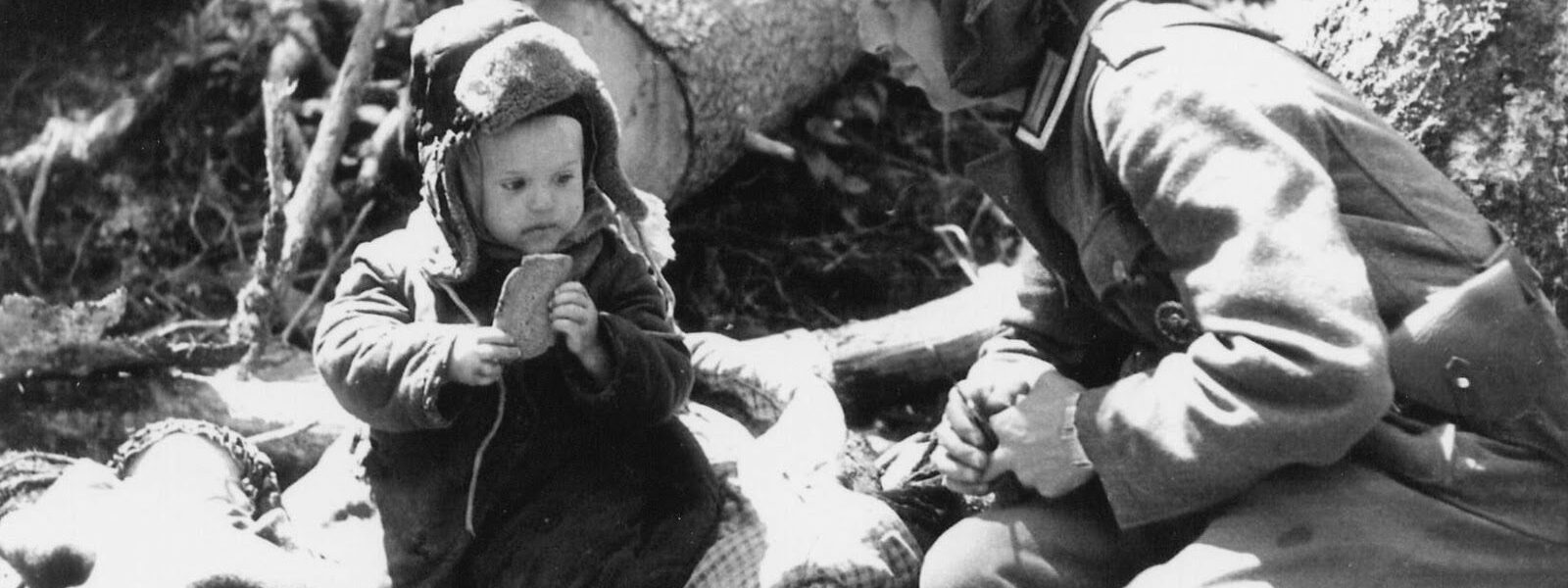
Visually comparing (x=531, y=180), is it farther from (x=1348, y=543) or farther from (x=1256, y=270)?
(x=1348, y=543)

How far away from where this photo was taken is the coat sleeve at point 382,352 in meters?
3.19

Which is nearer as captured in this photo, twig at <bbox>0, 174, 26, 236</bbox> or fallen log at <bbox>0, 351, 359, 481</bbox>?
fallen log at <bbox>0, 351, 359, 481</bbox>

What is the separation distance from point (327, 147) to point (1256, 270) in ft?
10.3

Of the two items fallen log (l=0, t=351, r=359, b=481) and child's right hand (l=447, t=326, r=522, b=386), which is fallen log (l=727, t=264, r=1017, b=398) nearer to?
fallen log (l=0, t=351, r=359, b=481)

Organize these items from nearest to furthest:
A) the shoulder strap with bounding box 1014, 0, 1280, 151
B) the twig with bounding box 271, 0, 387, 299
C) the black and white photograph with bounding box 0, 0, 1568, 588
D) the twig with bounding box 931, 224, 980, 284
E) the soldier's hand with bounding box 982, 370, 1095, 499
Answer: the black and white photograph with bounding box 0, 0, 1568, 588, the shoulder strap with bounding box 1014, 0, 1280, 151, the soldier's hand with bounding box 982, 370, 1095, 499, the twig with bounding box 271, 0, 387, 299, the twig with bounding box 931, 224, 980, 284

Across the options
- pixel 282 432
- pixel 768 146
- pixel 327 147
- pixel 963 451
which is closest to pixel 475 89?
pixel 963 451

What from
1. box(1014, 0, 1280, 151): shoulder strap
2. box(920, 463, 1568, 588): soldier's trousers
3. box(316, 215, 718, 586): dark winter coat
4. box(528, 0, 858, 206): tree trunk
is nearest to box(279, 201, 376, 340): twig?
box(528, 0, 858, 206): tree trunk

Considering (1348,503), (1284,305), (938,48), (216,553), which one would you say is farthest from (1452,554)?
(216,553)

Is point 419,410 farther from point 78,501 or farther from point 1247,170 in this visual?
point 1247,170

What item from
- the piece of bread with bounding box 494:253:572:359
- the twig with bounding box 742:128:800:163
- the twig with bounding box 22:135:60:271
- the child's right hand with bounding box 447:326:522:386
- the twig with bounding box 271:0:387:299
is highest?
the piece of bread with bounding box 494:253:572:359

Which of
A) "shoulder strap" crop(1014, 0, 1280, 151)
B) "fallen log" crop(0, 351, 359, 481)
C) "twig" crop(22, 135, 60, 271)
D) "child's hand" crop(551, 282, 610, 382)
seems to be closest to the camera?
"shoulder strap" crop(1014, 0, 1280, 151)

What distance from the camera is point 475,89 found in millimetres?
3223

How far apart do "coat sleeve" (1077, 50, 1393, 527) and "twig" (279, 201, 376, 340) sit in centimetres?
279

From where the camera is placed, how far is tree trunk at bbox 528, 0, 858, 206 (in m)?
4.75
